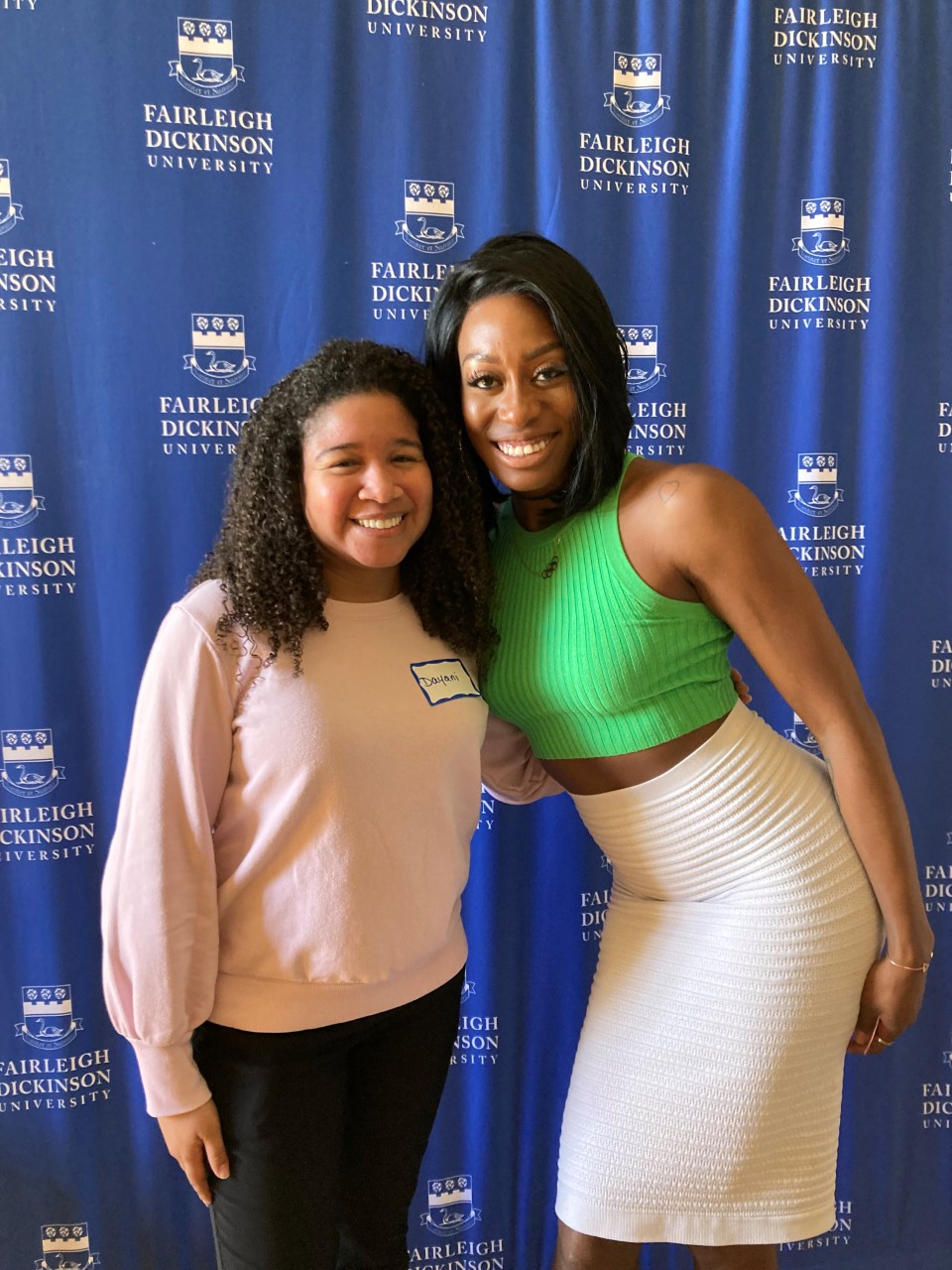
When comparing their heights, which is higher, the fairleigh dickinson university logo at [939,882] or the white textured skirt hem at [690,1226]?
the fairleigh dickinson university logo at [939,882]

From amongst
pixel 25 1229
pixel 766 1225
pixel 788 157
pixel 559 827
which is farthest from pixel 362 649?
pixel 25 1229

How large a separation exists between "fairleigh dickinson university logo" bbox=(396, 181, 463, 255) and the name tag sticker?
0.94 m

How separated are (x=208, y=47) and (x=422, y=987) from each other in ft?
5.74

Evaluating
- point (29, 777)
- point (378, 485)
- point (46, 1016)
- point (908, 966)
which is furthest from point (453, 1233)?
point (378, 485)

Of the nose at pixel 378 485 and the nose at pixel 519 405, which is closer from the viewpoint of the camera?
the nose at pixel 378 485

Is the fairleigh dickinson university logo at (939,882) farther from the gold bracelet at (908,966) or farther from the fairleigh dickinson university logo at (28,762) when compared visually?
the fairleigh dickinson university logo at (28,762)

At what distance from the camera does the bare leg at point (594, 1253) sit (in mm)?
1399

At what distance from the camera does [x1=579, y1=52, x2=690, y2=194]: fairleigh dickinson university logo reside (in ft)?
5.91

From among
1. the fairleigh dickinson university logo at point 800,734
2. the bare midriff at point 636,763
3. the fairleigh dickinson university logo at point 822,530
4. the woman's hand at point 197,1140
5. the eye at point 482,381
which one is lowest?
the woman's hand at point 197,1140

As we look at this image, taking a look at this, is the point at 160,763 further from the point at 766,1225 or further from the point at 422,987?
the point at 766,1225

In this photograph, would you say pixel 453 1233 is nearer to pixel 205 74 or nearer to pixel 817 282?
pixel 817 282

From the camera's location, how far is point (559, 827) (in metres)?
1.95

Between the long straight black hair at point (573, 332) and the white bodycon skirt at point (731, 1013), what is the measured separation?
0.46m

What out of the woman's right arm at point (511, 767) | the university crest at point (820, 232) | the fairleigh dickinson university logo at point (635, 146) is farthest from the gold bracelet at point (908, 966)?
the fairleigh dickinson university logo at point (635, 146)
